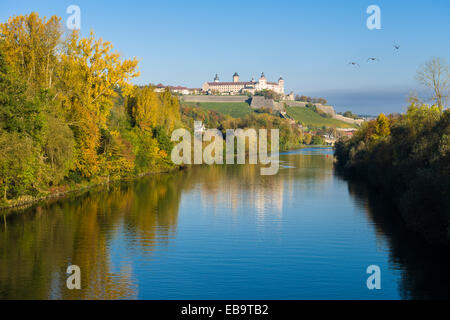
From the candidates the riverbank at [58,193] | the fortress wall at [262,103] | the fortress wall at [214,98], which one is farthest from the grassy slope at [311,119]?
the riverbank at [58,193]

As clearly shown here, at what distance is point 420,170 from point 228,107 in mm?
139952

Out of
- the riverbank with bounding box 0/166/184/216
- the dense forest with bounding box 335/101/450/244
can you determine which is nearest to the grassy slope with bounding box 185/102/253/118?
the riverbank with bounding box 0/166/184/216

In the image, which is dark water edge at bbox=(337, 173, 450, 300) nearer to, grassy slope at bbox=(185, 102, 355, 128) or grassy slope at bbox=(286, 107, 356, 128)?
grassy slope at bbox=(185, 102, 355, 128)

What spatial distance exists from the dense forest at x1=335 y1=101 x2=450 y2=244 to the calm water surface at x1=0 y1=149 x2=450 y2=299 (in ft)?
3.06

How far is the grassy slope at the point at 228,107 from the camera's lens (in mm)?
149625

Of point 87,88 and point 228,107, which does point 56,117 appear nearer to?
point 87,88

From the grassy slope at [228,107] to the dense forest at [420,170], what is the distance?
373 feet

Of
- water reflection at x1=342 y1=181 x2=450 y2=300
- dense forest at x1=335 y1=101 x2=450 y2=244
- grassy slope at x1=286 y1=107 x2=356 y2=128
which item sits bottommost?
water reflection at x1=342 y1=181 x2=450 y2=300

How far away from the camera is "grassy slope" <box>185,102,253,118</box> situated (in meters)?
150

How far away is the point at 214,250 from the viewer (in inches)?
682

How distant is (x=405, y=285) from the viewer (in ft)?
44.7

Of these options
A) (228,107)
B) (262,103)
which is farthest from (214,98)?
(262,103)

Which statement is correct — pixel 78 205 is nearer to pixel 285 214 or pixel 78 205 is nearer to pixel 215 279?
pixel 285 214

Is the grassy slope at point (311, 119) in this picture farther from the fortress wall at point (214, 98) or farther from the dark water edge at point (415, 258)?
the dark water edge at point (415, 258)
